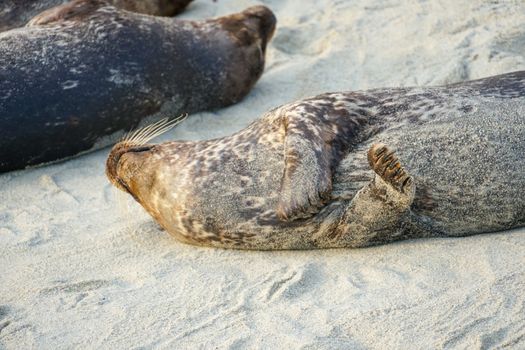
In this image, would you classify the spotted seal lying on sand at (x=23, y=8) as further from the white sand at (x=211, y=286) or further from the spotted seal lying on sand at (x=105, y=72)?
the white sand at (x=211, y=286)

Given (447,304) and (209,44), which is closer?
(447,304)

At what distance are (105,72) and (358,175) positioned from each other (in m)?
2.64

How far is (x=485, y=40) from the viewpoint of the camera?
7.40 metres

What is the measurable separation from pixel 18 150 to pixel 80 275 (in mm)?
1783

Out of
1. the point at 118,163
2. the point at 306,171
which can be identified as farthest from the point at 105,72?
the point at 306,171

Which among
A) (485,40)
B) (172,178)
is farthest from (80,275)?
(485,40)

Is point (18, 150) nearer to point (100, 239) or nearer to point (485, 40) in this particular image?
point (100, 239)

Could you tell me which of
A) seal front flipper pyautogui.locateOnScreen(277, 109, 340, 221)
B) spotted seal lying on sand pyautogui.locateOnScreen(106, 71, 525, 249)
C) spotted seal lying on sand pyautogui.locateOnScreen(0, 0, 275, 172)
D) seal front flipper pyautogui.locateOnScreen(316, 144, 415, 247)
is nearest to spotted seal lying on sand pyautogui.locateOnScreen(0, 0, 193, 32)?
spotted seal lying on sand pyautogui.locateOnScreen(0, 0, 275, 172)

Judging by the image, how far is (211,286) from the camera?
4.81 metres

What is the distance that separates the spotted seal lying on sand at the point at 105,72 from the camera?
260 inches

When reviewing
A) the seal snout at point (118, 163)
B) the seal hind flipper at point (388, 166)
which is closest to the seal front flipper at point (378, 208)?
the seal hind flipper at point (388, 166)

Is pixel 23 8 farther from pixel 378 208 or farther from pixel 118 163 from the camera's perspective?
pixel 378 208

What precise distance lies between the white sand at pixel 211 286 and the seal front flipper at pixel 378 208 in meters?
0.07

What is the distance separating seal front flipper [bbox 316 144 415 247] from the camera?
179 inches
